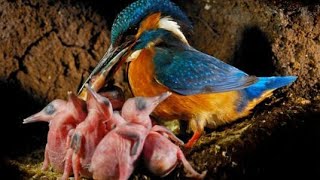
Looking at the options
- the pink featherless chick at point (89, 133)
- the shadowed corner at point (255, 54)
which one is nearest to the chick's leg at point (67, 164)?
the pink featherless chick at point (89, 133)

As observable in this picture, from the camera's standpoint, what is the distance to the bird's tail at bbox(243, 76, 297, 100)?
282 cm

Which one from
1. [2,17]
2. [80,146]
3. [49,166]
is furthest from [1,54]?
[80,146]

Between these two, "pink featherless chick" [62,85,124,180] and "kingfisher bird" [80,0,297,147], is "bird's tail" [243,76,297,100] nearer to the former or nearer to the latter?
"kingfisher bird" [80,0,297,147]

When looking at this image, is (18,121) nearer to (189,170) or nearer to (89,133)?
(89,133)

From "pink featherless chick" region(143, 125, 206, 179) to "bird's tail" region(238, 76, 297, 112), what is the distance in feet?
2.92

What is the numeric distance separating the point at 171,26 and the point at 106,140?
1.25 m

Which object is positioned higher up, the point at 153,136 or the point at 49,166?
the point at 153,136

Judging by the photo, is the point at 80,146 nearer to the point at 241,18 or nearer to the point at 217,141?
the point at 217,141

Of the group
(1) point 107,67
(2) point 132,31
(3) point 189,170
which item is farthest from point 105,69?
(3) point 189,170

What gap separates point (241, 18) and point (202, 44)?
0.36m

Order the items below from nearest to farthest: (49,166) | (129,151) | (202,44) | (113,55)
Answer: (129,151) → (49,166) → (113,55) → (202,44)

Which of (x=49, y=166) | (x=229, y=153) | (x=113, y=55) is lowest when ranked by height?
(x=49, y=166)

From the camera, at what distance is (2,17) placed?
348 cm

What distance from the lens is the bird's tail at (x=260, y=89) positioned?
2826 mm
